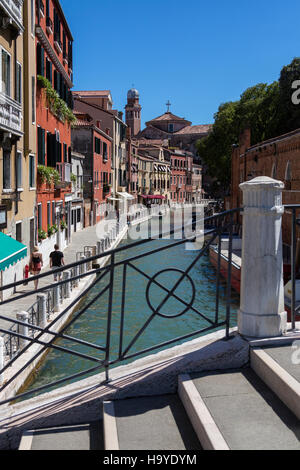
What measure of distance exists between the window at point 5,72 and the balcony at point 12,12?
32.8 inches

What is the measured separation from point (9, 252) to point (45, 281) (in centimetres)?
627

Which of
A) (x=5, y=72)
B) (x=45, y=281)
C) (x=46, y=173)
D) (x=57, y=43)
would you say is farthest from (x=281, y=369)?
(x=57, y=43)

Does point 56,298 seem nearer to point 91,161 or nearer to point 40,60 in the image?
point 40,60

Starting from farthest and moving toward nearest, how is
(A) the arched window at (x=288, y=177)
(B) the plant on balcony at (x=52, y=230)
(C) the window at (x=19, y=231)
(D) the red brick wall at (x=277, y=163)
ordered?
(A) the arched window at (x=288, y=177) → (D) the red brick wall at (x=277, y=163) → (B) the plant on balcony at (x=52, y=230) → (C) the window at (x=19, y=231)

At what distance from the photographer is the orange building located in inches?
742

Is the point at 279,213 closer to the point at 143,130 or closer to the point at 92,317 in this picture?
the point at 92,317

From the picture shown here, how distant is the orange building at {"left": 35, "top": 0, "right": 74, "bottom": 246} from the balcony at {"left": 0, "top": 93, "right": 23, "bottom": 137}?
411cm

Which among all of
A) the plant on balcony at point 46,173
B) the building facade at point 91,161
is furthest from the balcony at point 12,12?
the building facade at point 91,161

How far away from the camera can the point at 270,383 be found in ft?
11.0

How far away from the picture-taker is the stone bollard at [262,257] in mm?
3621

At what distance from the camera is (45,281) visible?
53.9 ft

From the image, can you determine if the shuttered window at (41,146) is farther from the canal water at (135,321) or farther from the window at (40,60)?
the canal water at (135,321)

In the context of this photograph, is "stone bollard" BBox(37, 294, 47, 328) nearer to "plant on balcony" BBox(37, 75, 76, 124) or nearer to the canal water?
the canal water
